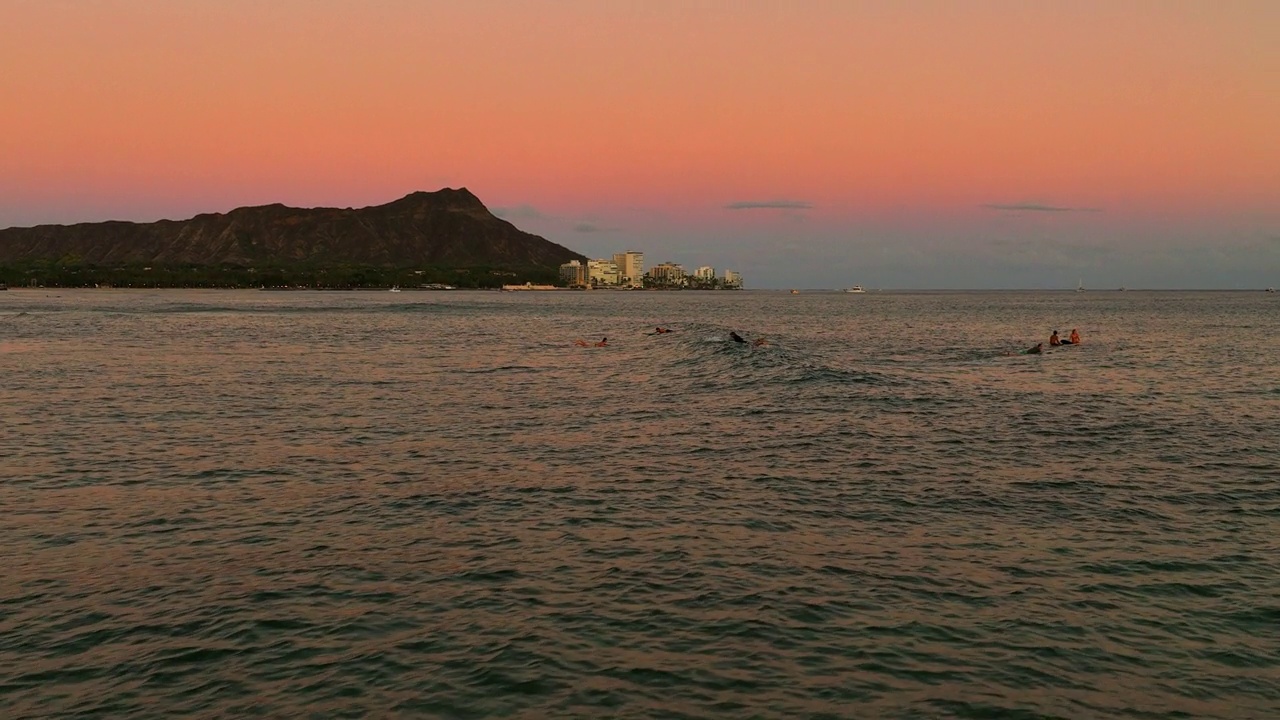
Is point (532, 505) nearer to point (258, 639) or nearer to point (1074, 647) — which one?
point (258, 639)

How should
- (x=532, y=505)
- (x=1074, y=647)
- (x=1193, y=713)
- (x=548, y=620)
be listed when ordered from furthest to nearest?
1. (x=532, y=505)
2. (x=548, y=620)
3. (x=1074, y=647)
4. (x=1193, y=713)

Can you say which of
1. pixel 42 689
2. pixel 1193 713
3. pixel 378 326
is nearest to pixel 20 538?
pixel 42 689

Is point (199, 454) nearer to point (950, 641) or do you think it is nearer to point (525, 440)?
point (525, 440)

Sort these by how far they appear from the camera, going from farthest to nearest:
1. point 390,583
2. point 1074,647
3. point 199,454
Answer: point 199,454 < point 390,583 < point 1074,647

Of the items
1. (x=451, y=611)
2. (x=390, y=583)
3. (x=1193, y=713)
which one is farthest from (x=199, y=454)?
(x=1193, y=713)

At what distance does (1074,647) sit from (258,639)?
44.5 ft

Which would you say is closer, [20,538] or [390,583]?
[390,583]

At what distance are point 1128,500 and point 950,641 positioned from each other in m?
12.9

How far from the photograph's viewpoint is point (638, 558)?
19047 mm

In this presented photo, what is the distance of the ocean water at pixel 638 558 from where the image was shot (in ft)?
43.2

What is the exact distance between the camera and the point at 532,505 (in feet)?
77.5

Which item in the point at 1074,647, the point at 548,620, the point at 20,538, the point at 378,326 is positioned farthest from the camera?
the point at 378,326

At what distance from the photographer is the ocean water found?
13164 mm

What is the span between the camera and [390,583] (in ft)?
57.2
